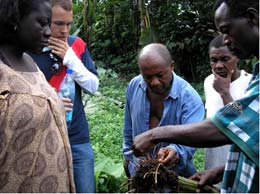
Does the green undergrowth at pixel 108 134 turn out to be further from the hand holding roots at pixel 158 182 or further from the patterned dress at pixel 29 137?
the patterned dress at pixel 29 137

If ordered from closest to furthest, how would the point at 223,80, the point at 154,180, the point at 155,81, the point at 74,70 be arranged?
1. the point at 154,180
2. the point at 155,81
3. the point at 74,70
4. the point at 223,80

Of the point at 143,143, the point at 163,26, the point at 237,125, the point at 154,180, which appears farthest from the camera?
the point at 163,26

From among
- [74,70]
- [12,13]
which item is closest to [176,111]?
[74,70]

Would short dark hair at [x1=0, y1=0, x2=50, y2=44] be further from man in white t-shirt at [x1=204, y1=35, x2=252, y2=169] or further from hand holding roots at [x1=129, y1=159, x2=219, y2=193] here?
man in white t-shirt at [x1=204, y1=35, x2=252, y2=169]

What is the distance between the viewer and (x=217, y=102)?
123 inches

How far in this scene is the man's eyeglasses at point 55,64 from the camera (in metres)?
3.07

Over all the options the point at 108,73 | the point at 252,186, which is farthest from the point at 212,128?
the point at 108,73

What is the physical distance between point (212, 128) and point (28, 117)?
771 mm

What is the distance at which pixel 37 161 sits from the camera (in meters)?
2.08

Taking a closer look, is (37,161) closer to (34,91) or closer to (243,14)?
(34,91)

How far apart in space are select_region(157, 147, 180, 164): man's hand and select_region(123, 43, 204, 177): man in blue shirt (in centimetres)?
11

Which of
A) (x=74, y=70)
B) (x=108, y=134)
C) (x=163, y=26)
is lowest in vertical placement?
(x=108, y=134)

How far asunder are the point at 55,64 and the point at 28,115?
1.07m

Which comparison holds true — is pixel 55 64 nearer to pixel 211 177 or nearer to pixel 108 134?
pixel 211 177
